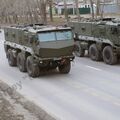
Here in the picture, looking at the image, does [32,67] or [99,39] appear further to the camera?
[99,39]

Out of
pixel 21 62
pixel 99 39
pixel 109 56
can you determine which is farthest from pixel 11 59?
pixel 109 56

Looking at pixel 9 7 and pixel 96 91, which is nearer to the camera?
pixel 96 91

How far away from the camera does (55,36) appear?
63.2 feet

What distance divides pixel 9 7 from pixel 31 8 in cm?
797

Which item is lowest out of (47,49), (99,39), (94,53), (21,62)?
(94,53)

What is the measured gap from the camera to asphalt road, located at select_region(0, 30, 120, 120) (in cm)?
1333

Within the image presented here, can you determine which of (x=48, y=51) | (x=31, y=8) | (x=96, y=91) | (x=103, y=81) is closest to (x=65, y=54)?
(x=48, y=51)

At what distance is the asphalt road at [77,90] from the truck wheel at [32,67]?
247 millimetres

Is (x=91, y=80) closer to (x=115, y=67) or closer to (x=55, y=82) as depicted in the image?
(x=55, y=82)

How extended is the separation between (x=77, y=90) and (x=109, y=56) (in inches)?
254

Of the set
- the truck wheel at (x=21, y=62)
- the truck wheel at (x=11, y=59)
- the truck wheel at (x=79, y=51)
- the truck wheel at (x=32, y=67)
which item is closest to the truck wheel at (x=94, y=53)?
the truck wheel at (x=79, y=51)

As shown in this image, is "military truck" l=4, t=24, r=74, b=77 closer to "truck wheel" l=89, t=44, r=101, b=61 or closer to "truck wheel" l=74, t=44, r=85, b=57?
"truck wheel" l=89, t=44, r=101, b=61

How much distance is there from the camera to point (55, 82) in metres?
18.4

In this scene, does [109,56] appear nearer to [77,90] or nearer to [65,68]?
[65,68]
